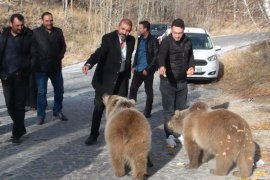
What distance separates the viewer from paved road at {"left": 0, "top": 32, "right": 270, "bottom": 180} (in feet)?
21.3

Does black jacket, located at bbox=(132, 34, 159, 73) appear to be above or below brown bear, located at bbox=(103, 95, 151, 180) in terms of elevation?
above

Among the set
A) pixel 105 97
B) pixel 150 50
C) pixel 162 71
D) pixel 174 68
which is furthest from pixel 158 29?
pixel 105 97

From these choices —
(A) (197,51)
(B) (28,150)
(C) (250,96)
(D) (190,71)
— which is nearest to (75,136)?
(B) (28,150)

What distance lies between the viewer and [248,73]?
1608cm

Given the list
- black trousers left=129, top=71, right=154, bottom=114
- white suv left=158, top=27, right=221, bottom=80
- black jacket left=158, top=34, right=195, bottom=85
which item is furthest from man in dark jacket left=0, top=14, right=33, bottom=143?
white suv left=158, top=27, right=221, bottom=80

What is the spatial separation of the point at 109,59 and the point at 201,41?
10687 millimetres

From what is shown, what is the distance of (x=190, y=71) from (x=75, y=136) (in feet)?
8.82

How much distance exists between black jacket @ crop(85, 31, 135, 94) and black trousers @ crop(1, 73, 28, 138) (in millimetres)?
1487

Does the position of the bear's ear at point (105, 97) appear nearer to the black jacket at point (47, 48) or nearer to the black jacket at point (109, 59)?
the black jacket at point (109, 59)

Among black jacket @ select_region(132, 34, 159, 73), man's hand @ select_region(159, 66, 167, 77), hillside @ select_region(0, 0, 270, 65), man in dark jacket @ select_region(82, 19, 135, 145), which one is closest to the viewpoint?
man's hand @ select_region(159, 66, 167, 77)

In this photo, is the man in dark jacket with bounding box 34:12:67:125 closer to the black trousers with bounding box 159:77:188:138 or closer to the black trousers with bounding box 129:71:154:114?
the black trousers with bounding box 129:71:154:114

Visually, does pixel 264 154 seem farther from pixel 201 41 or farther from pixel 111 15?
pixel 111 15

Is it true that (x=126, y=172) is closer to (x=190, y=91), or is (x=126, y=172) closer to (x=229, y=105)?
(x=229, y=105)

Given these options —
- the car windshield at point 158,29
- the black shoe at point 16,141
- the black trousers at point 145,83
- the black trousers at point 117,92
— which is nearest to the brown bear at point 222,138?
the black trousers at point 117,92
